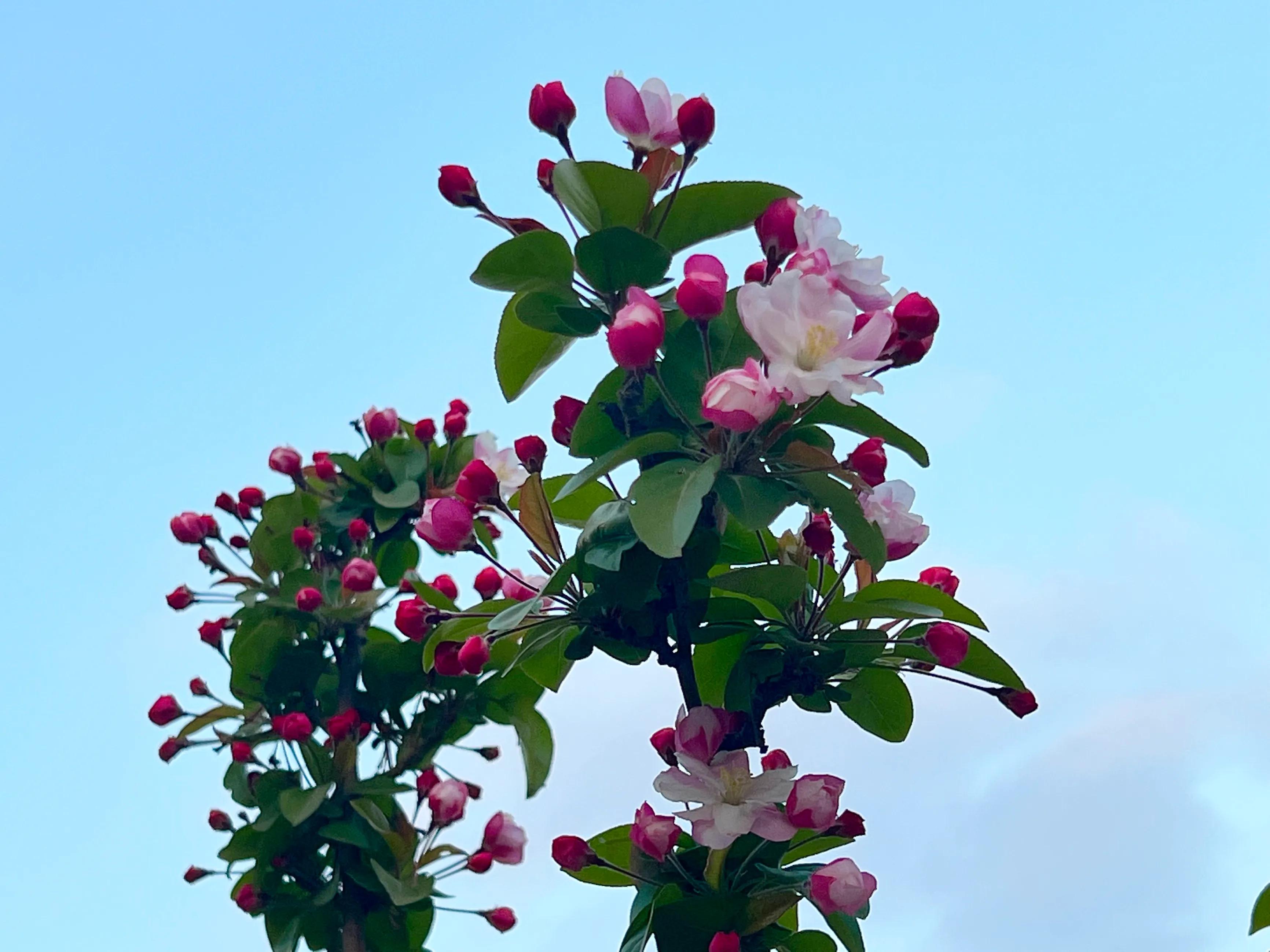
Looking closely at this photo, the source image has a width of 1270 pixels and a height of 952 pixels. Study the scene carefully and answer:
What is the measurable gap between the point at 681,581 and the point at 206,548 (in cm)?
259

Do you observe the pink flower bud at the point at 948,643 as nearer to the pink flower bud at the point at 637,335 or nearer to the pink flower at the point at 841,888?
the pink flower at the point at 841,888

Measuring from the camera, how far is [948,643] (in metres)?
1.59

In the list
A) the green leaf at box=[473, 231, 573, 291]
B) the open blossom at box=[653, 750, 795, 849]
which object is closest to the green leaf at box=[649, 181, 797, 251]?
the green leaf at box=[473, 231, 573, 291]

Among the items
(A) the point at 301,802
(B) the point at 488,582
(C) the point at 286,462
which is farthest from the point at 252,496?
(B) the point at 488,582

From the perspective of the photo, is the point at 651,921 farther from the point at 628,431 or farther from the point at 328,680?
the point at 328,680

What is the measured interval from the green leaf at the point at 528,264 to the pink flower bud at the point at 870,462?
47 centimetres

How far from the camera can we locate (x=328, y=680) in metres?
3.78

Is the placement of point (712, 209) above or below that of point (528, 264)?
above

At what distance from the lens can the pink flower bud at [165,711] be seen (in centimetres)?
383

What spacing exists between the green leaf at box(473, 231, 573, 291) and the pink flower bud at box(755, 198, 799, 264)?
27 cm

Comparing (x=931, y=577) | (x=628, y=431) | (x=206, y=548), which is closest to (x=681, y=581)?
(x=628, y=431)

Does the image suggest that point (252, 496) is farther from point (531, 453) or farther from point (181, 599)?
point (531, 453)

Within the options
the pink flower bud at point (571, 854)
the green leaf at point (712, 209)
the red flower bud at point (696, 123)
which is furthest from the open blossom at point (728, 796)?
the red flower bud at point (696, 123)

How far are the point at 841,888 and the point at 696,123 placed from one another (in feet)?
3.33
